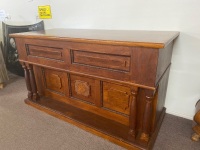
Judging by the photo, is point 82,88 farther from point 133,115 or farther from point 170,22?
point 170,22

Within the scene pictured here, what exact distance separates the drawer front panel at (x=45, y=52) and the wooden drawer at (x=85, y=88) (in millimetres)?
254

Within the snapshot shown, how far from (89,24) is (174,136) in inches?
50.8

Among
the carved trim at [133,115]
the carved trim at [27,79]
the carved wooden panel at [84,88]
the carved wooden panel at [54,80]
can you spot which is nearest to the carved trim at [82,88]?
the carved wooden panel at [84,88]

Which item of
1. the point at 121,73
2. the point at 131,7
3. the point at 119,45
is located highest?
the point at 131,7

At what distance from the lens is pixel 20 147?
46.5 inches

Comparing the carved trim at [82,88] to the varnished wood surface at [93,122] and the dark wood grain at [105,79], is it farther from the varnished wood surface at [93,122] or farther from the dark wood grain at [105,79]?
the varnished wood surface at [93,122]

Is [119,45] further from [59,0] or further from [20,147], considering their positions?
[59,0]

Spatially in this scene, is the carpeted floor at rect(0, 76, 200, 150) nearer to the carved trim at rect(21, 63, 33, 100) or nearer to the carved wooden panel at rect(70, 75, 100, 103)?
the carved trim at rect(21, 63, 33, 100)

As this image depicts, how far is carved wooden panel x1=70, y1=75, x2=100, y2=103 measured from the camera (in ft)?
4.36

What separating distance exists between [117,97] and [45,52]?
0.70 m

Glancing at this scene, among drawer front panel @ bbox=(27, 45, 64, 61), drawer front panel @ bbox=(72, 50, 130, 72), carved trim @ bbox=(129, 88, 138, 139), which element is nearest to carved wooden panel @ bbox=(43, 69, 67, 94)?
drawer front panel @ bbox=(27, 45, 64, 61)

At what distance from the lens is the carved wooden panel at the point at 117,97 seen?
1.19 meters

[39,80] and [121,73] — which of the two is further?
[39,80]

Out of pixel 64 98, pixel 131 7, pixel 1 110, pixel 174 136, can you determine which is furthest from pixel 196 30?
pixel 1 110
